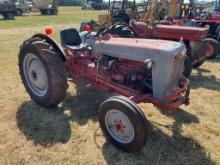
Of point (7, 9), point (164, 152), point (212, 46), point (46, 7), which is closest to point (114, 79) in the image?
point (164, 152)

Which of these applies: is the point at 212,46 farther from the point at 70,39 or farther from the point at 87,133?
the point at 87,133

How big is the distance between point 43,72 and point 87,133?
1.17 metres

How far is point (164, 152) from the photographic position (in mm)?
3506

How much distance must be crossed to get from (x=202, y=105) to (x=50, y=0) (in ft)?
95.7

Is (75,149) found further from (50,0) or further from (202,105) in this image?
(50,0)

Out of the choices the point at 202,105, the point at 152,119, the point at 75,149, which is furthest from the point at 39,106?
the point at 202,105

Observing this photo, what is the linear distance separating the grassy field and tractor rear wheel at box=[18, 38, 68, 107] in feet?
0.77

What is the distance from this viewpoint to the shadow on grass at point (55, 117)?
381 cm

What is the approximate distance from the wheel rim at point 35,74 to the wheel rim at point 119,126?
1315 millimetres

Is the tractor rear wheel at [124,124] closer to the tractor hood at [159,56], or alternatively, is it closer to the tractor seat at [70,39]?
the tractor hood at [159,56]

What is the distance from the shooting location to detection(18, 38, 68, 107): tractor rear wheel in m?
4.11

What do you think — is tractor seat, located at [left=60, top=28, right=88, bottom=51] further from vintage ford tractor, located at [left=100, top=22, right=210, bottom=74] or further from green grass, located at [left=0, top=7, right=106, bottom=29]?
green grass, located at [left=0, top=7, right=106, bottom=29]

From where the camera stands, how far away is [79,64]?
4.62 m

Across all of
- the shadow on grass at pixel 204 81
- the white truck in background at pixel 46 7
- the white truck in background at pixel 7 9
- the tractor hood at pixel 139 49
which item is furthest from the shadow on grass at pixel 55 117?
the white truck in background at pixel 46 7
